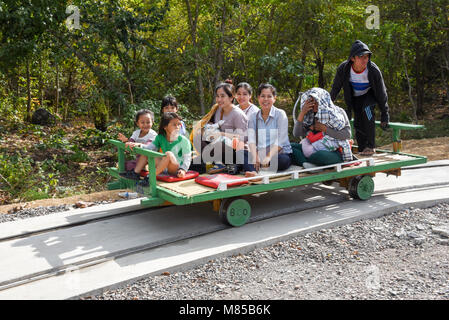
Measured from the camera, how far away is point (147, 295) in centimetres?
386

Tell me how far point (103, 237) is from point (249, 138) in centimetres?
206

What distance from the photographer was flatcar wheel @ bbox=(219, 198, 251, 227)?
509 centimetres

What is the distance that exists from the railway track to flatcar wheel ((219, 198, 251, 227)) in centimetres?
14

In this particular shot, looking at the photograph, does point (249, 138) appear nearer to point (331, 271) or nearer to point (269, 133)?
point (269, 133)

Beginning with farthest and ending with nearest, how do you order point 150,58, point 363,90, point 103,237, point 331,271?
point 150,58 → point 363,90 → point 103,237 → point 331,271

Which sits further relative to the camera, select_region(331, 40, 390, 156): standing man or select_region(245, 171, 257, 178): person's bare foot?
select_region(331, 40, 390, 156): standing man

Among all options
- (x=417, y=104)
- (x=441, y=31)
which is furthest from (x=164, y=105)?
(x=417, y=104)

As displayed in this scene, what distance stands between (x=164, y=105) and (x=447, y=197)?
12.9 feet

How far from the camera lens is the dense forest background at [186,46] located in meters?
9.24

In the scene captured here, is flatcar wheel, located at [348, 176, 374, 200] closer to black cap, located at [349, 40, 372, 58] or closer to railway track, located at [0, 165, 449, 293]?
railway track, located at [0, 165, 449, 293]

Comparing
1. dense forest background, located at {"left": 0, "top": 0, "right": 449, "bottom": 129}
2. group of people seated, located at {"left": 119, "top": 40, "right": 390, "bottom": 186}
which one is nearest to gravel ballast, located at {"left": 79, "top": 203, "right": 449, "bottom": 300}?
group of people seated, located at {"left": 119, "top": 40, "right": 390, "bottom": 186}

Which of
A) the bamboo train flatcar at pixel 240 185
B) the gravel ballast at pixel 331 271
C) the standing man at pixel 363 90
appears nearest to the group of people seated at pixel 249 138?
the bamboo train flatcar at pixel 240 185

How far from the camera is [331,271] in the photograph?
14.0 ft

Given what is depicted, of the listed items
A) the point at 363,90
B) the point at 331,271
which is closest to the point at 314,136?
the point at 363,90
